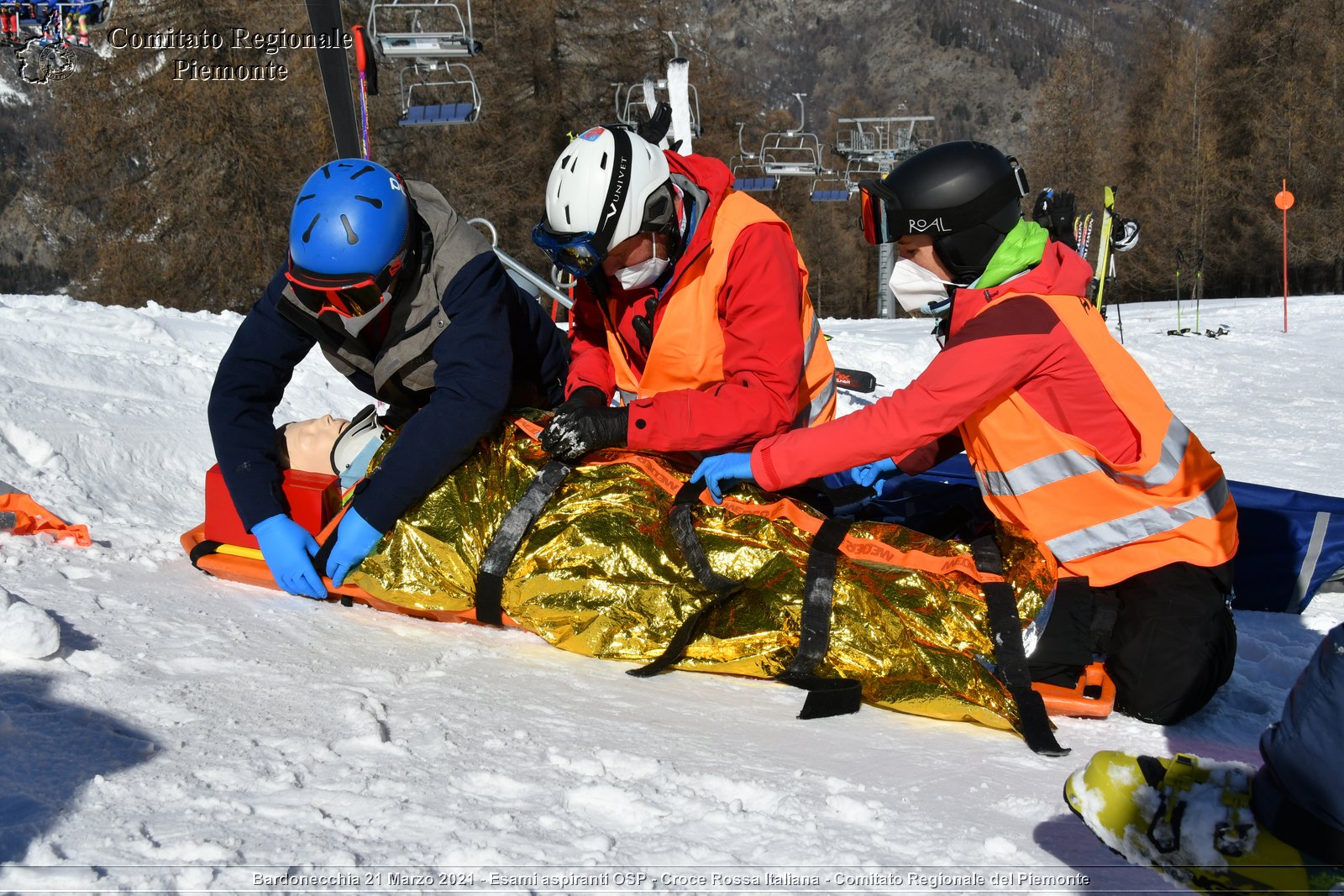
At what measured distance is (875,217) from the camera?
2654mm

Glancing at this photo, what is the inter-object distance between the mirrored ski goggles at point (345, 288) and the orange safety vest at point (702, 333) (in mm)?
811

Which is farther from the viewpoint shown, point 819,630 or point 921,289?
point 921,289

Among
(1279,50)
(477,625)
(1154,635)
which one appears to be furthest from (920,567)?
(1279,50)

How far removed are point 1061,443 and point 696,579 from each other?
929mm

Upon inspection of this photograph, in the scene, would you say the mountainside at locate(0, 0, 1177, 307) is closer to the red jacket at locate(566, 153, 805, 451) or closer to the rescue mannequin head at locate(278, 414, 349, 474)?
the rescue mannequin head at locate(278, 414, 349, 474)

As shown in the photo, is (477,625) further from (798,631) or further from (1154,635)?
(1154,635)

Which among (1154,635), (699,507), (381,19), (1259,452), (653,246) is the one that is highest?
(381,19)

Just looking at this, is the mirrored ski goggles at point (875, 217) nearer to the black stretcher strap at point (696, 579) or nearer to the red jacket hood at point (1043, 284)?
the red jacket hood at point (1043, 284)

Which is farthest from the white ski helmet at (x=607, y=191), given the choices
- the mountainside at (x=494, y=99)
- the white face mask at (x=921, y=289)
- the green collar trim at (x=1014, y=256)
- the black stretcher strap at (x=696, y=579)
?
the mountainside at (x=494, y=99)

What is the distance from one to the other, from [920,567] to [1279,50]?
130 ft

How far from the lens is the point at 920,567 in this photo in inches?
97.4

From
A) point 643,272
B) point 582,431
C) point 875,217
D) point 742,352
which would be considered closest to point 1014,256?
point 875,217

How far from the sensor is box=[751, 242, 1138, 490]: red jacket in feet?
7.93

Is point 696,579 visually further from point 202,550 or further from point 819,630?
point 202,550
